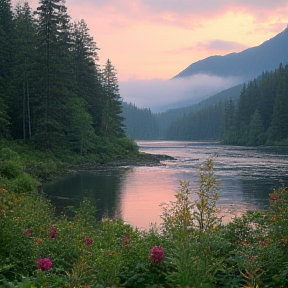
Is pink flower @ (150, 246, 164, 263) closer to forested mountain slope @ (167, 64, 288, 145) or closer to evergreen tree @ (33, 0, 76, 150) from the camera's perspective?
evergreen tree @ (33, 0, 76, 150)

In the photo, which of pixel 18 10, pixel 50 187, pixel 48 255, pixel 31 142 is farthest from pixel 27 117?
pixel 48 255

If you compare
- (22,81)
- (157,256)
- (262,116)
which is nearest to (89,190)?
(157,256)

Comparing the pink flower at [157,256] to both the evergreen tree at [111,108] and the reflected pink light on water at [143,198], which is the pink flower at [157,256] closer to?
the reflected pink light on water at [143,198]

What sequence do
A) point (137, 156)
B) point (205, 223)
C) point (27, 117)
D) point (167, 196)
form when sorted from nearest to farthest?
point (205, 223), point (167, 196), point (27, 117), point (137, 156)

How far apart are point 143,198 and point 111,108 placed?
38.8 metres

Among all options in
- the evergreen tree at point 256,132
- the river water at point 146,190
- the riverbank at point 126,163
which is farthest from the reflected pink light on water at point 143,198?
the evergreen tree at point 256,132

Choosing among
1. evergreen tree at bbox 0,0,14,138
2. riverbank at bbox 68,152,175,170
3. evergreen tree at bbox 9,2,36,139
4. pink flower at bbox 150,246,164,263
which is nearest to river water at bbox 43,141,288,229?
riverbank at bbox 68,152,175,170

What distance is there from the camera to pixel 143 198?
2048cm

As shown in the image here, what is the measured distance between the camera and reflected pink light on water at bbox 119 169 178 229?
610 inches

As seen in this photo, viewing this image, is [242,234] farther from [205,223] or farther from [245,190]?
[245,190]

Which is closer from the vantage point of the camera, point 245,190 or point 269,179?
point 245,190

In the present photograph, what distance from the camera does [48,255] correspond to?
21.6 feet

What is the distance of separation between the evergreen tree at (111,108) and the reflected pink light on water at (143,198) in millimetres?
22347

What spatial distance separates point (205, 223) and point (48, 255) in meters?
2.70
